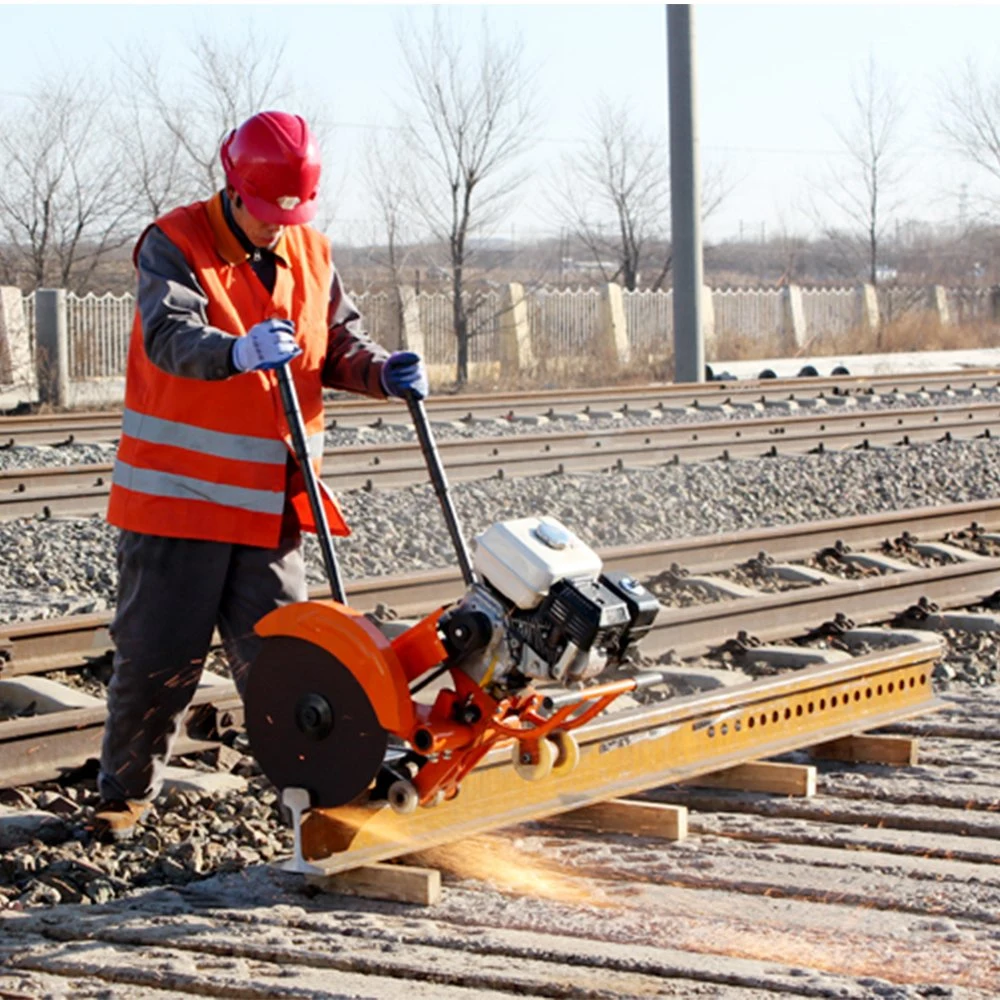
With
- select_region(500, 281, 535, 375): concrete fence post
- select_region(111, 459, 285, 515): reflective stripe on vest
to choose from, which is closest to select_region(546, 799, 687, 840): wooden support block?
select_region(111, 459, 285, 515): reflective stripe on vest

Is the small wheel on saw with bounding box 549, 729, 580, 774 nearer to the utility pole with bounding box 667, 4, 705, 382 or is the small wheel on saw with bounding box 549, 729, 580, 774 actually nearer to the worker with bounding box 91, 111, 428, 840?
the worker with bounding box 91, 111, 428, 840

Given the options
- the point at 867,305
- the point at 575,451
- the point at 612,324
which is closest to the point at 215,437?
the point at 575,451

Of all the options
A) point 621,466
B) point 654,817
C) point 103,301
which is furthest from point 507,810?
point 103,301

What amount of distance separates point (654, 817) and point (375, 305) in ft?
82.9

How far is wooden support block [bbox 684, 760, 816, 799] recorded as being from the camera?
5.36 m

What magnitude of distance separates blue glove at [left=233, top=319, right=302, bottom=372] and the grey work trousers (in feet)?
2.32

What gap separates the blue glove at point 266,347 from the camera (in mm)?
4105

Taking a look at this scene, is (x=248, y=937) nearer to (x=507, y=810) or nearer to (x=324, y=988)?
(x=324, y=988)

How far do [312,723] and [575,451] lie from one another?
29.0 ft

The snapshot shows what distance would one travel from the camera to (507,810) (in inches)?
188

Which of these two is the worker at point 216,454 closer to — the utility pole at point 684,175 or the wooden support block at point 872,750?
the wooden support block at point 872,750

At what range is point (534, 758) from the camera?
4.16 metres

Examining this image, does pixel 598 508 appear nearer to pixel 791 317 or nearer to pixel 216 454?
pixel 216 454

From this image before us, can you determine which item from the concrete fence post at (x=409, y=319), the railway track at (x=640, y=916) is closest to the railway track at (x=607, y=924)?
the railway track at (x=640, y=916)
